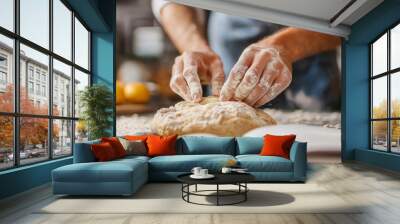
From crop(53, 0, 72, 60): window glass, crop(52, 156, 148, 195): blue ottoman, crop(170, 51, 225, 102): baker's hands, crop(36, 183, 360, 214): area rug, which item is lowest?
crop(36, 183, 360, 214): area rug

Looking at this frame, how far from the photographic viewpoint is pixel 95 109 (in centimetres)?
821

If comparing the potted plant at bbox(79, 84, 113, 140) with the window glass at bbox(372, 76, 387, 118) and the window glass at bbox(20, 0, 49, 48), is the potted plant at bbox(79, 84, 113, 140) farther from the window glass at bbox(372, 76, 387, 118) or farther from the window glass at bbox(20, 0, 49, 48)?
the window glass at bbox(372, 76, 387, 118)

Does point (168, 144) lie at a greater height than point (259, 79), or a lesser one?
lesser

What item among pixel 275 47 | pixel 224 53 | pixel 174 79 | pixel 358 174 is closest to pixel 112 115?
pixel 174 79

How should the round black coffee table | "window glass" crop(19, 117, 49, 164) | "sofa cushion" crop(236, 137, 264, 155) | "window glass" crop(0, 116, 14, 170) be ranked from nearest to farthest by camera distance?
the round black coffee table, "window glass" crop(0, 116, 14, 170), "window glass" crop(19, 117, 49, 164), "sofa cushion" crop(236, 137, 264, 155)

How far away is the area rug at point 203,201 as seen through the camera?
423 cm

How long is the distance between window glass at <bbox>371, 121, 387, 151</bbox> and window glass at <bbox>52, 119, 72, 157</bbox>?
6.72m

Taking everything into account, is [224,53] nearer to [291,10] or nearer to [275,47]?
[275,47]

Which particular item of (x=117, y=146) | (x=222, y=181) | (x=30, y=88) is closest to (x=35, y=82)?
(x=30, y=88)

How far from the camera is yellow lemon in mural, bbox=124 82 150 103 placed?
370 inches

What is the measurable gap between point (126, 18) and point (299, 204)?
6.68m

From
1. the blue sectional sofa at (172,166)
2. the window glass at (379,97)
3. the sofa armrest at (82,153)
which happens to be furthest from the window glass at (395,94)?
the sofa armrest at (82,153)

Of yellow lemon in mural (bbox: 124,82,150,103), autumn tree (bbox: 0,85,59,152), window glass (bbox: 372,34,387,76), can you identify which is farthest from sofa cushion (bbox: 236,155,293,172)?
window glass (bbox: 372,34,387,76)

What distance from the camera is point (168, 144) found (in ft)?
22.6
